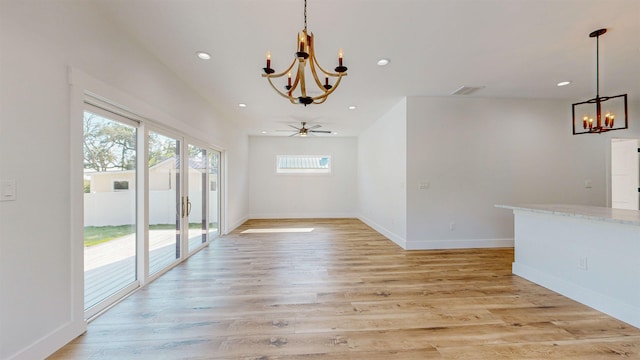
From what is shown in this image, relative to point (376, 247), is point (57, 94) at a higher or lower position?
higher

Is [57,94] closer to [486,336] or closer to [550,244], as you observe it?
[486,336]

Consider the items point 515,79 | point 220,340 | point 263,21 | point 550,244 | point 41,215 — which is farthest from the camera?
point 515,79

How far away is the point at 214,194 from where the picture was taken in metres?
5.33

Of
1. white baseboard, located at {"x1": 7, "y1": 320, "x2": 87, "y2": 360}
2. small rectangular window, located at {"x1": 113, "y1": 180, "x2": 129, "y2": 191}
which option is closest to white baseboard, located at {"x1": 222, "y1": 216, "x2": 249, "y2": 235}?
small rectangular window, located at {"x1": 113, "y1": 180, "x2": 129, "y2": 191}

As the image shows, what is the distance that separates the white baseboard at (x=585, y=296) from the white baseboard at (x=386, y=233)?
5.76 feet

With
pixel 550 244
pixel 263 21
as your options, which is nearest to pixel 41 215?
pixel 263 21

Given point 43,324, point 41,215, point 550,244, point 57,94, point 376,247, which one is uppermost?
point 57,94

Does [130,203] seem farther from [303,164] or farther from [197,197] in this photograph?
[303,164]

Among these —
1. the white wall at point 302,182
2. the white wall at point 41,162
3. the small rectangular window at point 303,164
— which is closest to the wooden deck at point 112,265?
the white wall at point 41,162

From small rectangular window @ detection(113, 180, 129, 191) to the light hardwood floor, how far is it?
3.87ft

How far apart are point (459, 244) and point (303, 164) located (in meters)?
5.26

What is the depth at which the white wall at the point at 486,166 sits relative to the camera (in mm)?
4500

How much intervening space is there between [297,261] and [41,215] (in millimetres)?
2852

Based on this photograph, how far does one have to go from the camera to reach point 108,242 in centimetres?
250
